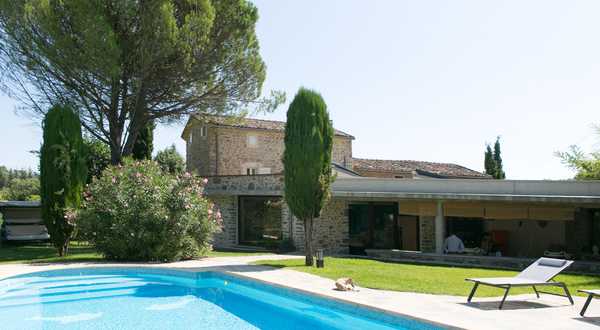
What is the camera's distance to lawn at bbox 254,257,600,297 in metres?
11.2

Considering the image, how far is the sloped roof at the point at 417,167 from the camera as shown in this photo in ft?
115

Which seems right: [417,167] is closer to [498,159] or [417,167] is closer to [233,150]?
[498,159]

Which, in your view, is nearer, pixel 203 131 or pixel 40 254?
pixel 40 254

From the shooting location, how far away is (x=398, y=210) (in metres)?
21.9

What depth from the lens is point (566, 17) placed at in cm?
1543

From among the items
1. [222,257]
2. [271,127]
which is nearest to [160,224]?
[222,257]

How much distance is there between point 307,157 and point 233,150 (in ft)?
48.2

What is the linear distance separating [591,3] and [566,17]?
2.30ft

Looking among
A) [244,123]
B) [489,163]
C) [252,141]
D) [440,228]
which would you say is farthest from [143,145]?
[489,163]

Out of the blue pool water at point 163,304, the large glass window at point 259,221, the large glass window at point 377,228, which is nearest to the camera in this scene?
the blue pool water at point 163,304

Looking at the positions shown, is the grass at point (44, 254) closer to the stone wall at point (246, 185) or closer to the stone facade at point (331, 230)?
the stone facade at point (331, 230)

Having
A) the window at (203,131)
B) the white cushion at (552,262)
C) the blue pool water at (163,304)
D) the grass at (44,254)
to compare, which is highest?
the window at (203,131)

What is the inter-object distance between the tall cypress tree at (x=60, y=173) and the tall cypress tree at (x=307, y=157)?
774 centimetres

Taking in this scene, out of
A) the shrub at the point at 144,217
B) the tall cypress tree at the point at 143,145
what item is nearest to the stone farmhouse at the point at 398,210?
the shrub at the point at 144,217
